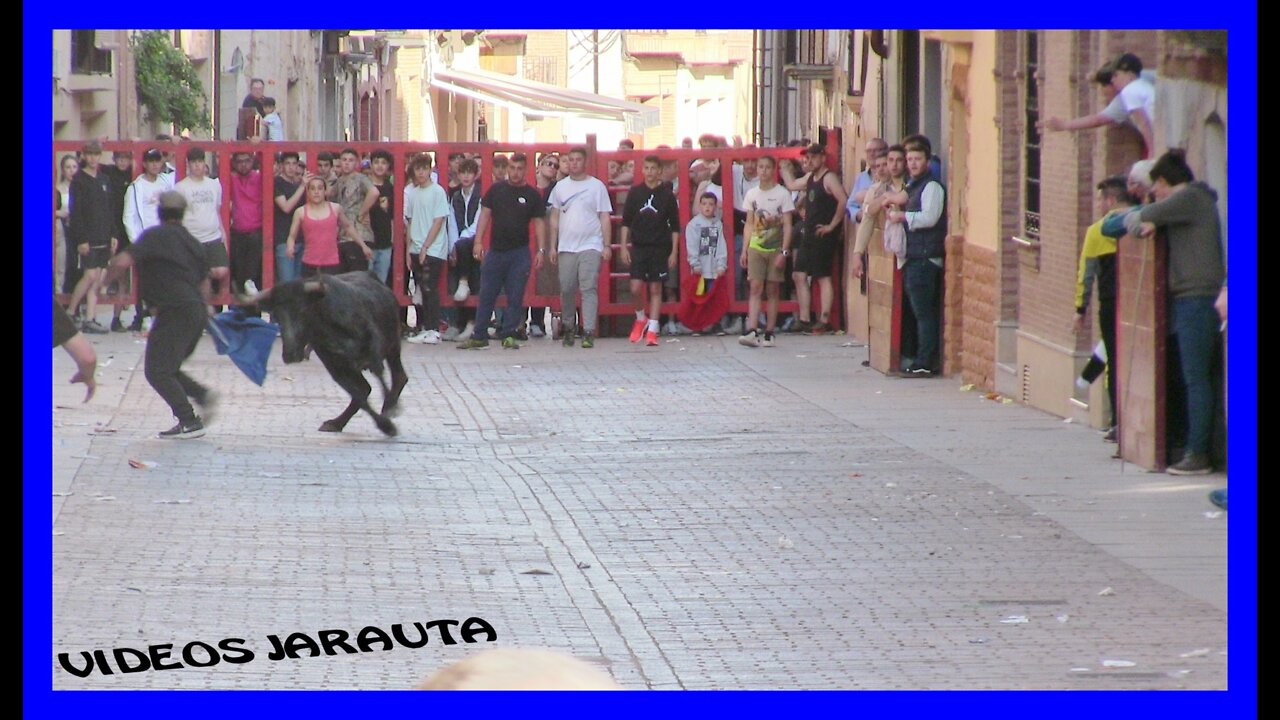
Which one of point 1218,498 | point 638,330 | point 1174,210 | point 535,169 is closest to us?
point 1218,498

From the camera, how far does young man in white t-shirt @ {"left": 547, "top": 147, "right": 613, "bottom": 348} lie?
60.6 feet

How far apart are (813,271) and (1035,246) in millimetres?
5382

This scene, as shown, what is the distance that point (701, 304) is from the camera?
19.4 m

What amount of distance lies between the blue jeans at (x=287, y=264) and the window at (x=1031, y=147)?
6.00m

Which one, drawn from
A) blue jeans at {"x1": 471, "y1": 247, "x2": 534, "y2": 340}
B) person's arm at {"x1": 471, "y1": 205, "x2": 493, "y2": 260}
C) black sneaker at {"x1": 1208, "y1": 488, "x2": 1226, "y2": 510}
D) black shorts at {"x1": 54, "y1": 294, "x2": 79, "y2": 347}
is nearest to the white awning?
person's arm at {"x1": 471, "y1": 205, "x2": 493, "y2": 260}

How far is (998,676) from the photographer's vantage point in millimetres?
6684

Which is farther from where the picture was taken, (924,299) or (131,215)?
(131,215)

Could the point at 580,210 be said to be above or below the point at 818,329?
above

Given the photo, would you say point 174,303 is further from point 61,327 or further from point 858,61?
point 858,61

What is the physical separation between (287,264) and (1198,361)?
904 cm

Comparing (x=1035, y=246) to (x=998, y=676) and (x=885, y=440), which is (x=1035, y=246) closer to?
(x=885, y=440)

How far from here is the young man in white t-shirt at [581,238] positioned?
1848cm

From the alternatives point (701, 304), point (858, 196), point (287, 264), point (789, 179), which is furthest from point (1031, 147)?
point (287, 264)

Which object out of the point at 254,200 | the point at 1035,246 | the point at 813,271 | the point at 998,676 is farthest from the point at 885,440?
the point at 254,200
